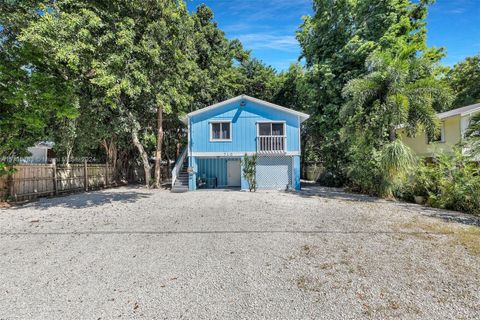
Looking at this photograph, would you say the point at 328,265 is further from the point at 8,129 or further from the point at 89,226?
the point at 8,129

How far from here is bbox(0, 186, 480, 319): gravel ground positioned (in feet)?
10.0

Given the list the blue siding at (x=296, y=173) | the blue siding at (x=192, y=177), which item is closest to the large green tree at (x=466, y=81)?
the blue siding at (x=296, y=173)

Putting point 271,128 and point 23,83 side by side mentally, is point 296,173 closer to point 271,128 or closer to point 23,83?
point 271,128

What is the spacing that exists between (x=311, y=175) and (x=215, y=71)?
13.1 metres

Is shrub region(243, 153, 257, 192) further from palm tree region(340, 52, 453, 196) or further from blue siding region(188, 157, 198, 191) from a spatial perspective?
palm tree region(340, 52, 453, 196)

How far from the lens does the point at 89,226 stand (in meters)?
6.86

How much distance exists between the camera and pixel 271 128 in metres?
16.3

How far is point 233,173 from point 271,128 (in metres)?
4.37

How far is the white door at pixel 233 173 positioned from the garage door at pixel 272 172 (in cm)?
239

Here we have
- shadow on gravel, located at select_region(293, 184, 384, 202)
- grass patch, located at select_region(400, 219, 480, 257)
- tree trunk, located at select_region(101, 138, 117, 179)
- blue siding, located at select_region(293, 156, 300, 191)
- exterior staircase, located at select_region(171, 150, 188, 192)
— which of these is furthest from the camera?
tree trunk, located at select_region(101, 138, 117, 179)

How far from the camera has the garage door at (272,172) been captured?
16031 millimetres

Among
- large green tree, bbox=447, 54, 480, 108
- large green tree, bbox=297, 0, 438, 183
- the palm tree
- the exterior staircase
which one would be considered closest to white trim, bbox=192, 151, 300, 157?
the exterior staircase

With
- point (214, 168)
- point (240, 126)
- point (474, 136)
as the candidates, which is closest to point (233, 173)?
point (214, 168)

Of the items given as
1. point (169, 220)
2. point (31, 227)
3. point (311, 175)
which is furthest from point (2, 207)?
point (311, 175)
